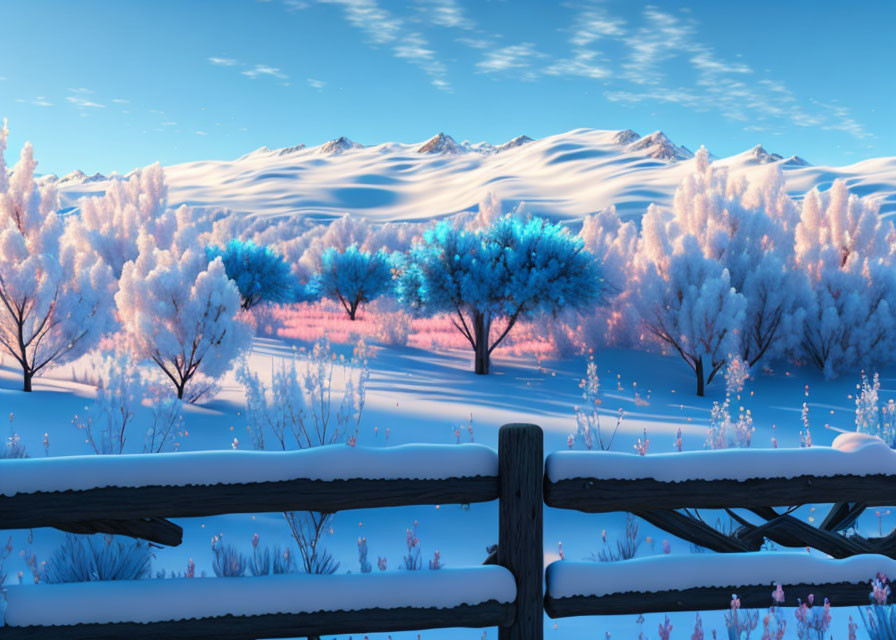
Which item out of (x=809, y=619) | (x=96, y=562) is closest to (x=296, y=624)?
(x=96, y=562)

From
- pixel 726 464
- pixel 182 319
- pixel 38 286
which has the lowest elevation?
pixel 726 464

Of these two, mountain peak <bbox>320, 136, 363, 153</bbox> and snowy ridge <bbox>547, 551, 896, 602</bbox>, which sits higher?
mountain peak <bbox>320, 136, 363, 153</bbox>

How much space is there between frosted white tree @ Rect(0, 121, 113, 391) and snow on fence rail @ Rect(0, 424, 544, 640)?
9.56 meters

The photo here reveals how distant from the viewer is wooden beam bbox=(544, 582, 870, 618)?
10.4 feet

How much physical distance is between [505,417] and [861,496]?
322 inches

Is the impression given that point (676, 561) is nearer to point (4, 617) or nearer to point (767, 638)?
point (767, 638)

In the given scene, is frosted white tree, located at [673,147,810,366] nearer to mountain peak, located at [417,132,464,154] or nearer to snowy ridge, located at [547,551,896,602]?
snowy ridge, located at [547,551,896,602]

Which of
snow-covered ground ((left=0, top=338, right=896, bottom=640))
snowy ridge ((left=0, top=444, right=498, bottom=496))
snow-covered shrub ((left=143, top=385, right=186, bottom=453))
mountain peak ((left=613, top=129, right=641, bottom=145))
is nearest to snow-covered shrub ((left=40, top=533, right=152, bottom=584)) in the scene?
snowy ridge ((left=0, top=444, right=498, bottom=496))

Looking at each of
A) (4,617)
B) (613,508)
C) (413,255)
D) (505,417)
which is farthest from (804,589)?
(413,255)

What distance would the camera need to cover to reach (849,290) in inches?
713

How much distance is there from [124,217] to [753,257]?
68.6 ft

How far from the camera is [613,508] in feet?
10.2

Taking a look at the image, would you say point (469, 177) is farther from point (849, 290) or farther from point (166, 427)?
point (166, 427)

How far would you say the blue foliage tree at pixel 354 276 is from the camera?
29906mm
